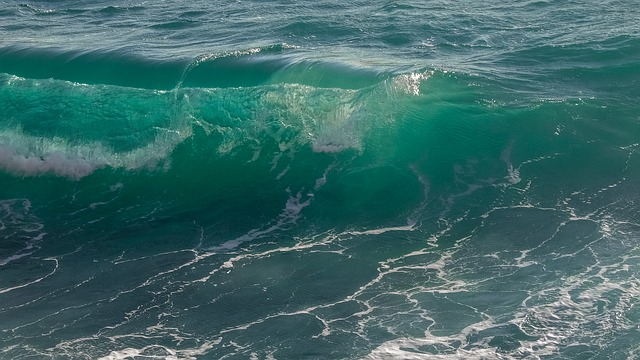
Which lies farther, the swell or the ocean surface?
the swell

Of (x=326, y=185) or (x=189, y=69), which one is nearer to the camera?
(x=326, y=185)

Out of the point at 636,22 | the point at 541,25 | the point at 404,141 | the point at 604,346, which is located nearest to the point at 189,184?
the point at 404,141

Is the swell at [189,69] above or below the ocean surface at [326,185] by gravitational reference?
above

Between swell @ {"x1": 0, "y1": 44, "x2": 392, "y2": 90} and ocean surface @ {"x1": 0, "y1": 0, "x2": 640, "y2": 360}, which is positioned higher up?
swell @ {"x1": 0, "y1": 44, "x2": 392, "y2": 90}

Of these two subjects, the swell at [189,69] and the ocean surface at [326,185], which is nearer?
the ocean surface at [326,185]

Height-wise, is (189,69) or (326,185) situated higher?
(189,69)

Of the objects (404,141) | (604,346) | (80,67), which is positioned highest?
(80,67)

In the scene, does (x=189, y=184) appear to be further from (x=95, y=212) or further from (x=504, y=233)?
(x=504, y=233)

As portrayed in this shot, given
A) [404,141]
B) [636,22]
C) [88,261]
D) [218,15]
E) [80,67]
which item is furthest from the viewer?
[218,15]
